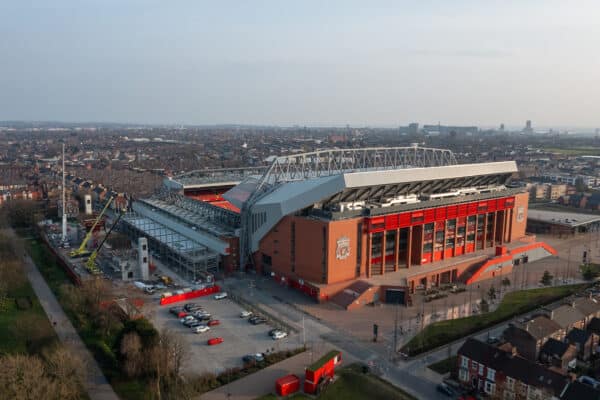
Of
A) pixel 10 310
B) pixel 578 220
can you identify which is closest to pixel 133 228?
pixel 10 310

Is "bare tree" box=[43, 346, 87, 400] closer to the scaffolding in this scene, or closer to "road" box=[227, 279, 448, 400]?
"road" box=[227, 279, 448, 400]

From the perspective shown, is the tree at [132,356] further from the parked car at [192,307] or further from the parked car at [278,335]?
the parked car at [192,307]

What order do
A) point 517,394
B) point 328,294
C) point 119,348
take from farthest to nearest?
point 328,294, point 119,348, point 517,394

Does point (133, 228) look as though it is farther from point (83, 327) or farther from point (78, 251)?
point (83, 327)

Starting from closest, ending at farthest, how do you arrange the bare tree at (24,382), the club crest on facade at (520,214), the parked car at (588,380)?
the bare tree at (24,382) < the parked car at (588,380) < the club crest on facade at (520,214)

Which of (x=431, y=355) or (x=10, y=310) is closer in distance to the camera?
(x=431, y=355)

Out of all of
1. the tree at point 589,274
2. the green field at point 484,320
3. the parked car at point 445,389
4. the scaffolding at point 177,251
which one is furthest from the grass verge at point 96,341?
the tree at point 589,274
